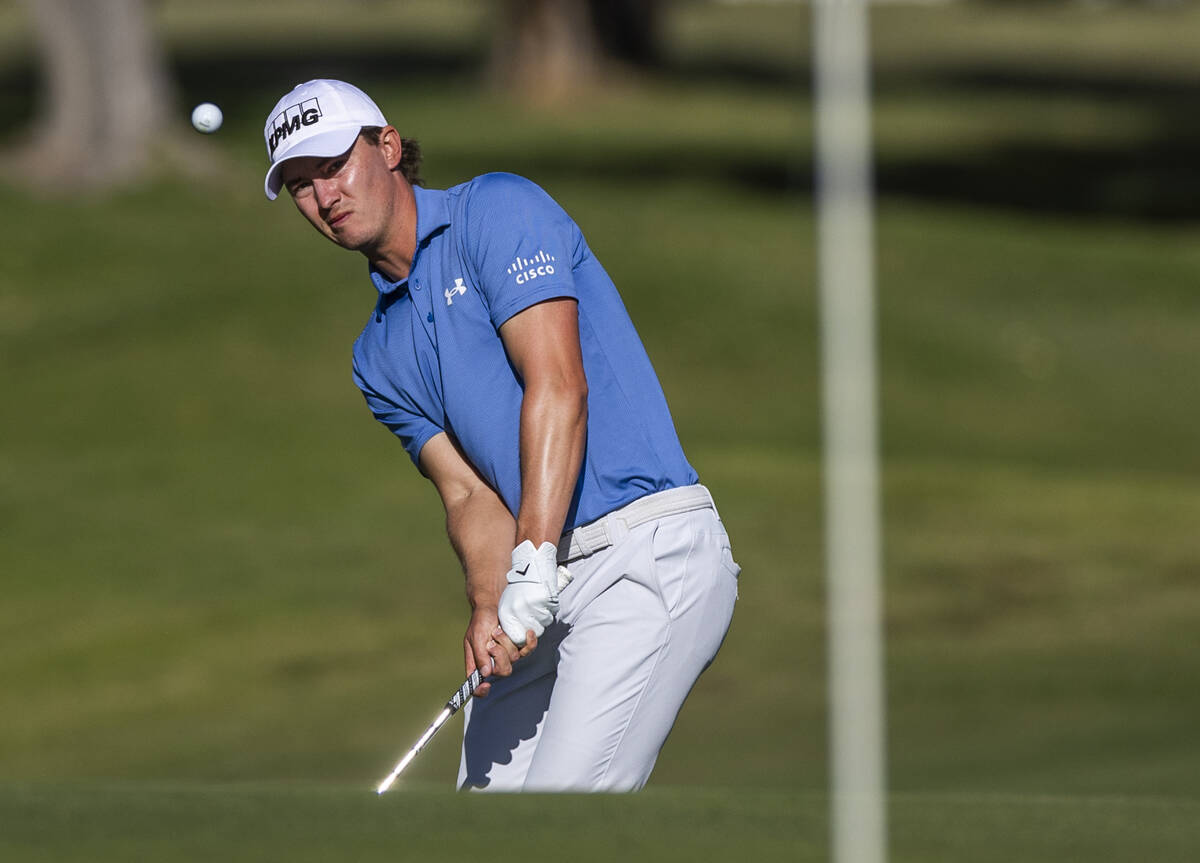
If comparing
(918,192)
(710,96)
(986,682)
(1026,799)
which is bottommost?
(986,682)

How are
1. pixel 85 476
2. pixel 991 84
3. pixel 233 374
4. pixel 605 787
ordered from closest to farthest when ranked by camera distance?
pixel 605 787 → pixel 85 476 → pixel 233 374 → pixel 991 84

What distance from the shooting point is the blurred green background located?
5.01 metres

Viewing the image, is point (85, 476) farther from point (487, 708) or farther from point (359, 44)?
point (359, 44)

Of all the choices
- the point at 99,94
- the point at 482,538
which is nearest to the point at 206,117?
the point at 482,538

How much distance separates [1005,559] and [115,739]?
603cm

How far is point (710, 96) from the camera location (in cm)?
4256

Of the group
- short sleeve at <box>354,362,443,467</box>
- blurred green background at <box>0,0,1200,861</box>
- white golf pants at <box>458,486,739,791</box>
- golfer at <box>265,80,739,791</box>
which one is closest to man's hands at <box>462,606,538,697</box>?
golfer at <box>265,80,739,791</box>

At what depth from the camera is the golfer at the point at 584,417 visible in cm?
489

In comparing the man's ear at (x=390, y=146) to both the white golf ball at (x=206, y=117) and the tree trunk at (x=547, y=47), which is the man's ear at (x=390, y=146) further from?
the tree trunk at (x=547, y=47)

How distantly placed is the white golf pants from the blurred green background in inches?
9.1

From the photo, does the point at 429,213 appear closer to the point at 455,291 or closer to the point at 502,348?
the point at 455,291

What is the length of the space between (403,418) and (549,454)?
87 centimetres

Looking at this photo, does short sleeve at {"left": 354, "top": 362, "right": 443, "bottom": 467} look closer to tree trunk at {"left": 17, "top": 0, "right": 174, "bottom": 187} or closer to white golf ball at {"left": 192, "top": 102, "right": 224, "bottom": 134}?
white golf ball at {"left": 192, "top": 102, "right": 224, "bottom": 134}

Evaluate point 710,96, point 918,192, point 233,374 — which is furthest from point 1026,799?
point 710,96
